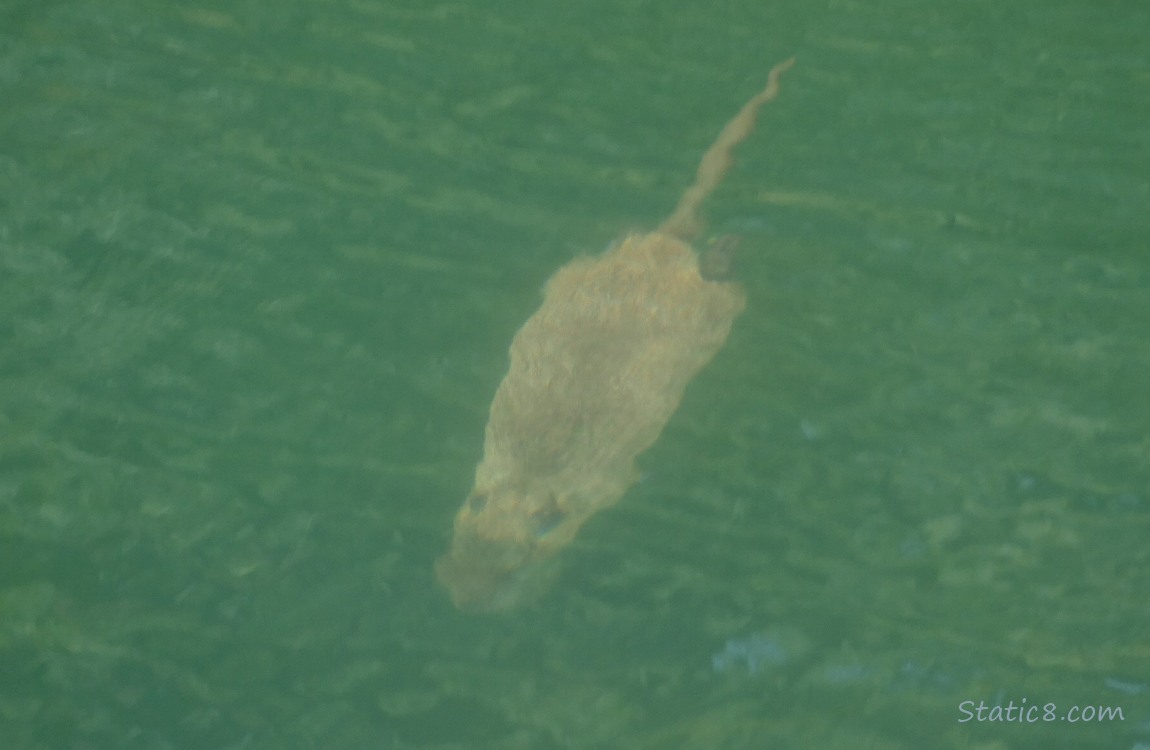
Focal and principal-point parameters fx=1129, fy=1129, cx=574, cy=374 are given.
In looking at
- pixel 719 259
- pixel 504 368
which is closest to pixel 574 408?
pixel 504 368

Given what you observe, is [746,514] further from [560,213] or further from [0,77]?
[0,77]

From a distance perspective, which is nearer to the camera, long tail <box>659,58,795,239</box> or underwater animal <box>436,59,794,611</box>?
underwater animal <box>436,59,794,611</box>

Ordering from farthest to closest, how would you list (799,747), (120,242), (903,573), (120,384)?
(120,242) → (120,384) → (903,573) → (799,747)

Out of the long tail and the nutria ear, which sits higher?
the long tail

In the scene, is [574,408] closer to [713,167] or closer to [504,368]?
[504,368]

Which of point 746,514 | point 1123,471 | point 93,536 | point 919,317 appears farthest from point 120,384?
point 1123,471
